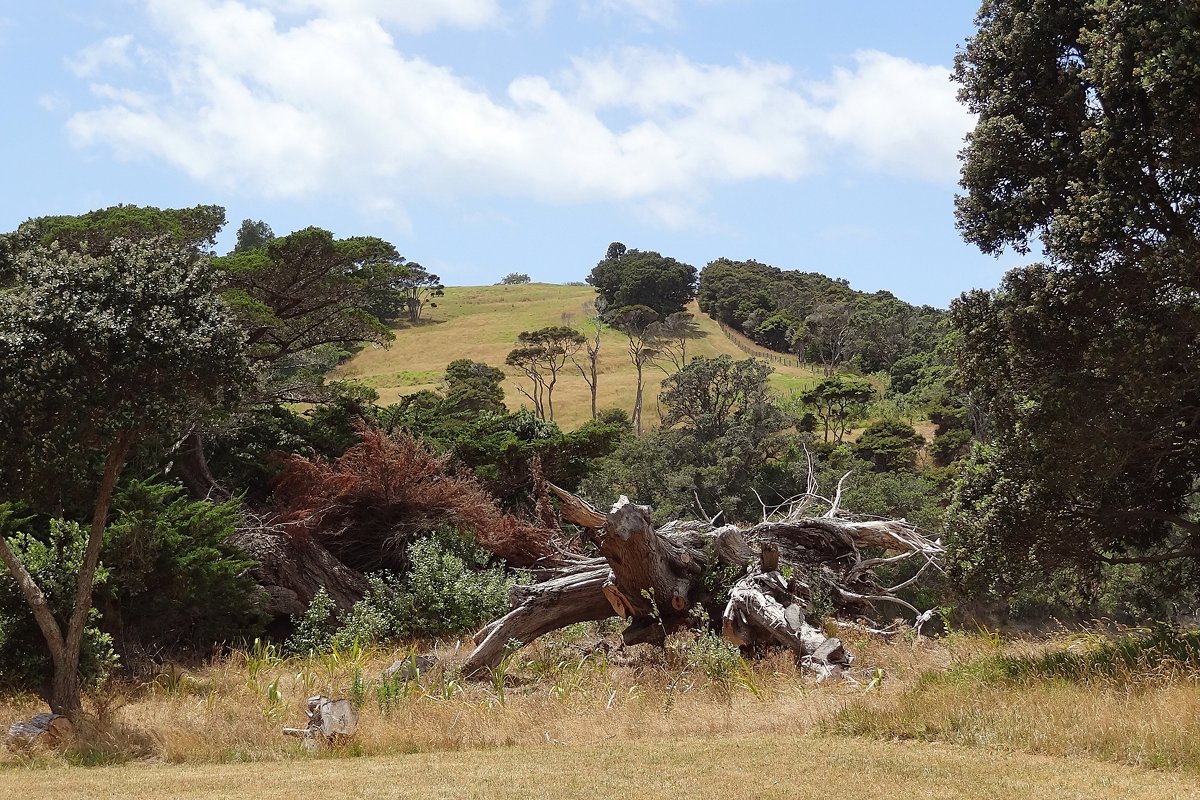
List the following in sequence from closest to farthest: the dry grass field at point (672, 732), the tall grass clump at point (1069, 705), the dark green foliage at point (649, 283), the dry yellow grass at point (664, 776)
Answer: the dry yellow grass at point (664, 776), the dry grass field at point (672, 732), the tall grass clump at point (1069, 705), the dark green foliage at point (649, 283)

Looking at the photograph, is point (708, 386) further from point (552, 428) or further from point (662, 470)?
point (552, 428)

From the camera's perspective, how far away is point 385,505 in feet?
71.2

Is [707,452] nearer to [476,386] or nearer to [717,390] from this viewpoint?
[717,390]

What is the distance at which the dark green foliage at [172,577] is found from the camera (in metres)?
15.5

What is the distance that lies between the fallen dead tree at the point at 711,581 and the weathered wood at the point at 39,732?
16.2 feet

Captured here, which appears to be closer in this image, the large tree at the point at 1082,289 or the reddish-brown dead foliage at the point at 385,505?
the large tree at the point at 1082,289

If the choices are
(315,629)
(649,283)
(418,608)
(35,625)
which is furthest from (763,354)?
(35,625)

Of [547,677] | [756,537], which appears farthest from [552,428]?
[547,677]

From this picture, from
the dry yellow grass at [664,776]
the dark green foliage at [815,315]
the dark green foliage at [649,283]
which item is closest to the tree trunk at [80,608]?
the dry yellow grass at [664,776]

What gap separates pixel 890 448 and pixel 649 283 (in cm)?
5558

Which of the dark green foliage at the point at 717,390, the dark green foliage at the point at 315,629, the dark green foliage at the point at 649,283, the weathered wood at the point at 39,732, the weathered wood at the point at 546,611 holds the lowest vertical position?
the dark green foliage at the point at 315,629

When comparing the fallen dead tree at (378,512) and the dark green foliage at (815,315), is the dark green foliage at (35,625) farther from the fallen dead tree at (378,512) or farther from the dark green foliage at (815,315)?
the dark green foliage at (815,315)

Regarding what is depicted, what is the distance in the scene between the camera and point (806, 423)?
52.8 meters

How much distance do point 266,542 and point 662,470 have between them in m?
20.5
